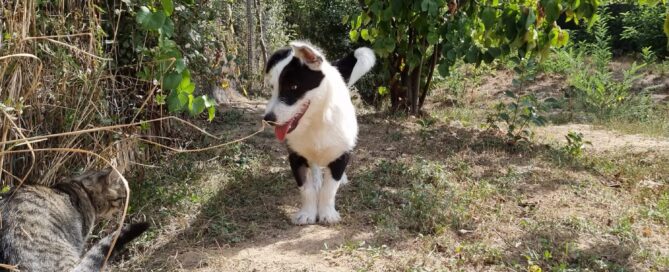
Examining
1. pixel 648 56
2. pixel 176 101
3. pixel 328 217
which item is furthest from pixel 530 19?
pixel 648 56

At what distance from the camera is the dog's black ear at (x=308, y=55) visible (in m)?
3.90

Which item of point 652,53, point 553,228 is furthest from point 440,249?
point 652,53

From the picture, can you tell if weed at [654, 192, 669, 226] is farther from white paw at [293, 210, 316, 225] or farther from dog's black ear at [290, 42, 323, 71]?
dog's black ear at [290, 42, 323, 71]

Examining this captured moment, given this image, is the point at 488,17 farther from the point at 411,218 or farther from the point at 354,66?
the point at 411,218

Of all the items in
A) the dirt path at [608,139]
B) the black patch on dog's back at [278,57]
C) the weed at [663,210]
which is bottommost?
the weed at [663,210]

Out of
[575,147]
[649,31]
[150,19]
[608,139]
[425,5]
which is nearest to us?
[150,19]

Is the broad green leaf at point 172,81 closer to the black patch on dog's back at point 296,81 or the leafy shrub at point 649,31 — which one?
the black patch on dog's back at point 296,81

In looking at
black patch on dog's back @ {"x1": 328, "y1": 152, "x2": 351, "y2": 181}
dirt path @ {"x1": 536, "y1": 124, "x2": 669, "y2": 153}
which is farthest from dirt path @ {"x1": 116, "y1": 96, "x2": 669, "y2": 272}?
black patch on dog's back @ {"x1": 328, "y1": 152, "x2": 351, "y2": 181}

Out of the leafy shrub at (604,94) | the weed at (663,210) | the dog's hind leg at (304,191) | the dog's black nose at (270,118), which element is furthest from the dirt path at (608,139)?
the dog's black nose at (270,118)

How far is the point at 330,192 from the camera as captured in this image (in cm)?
421

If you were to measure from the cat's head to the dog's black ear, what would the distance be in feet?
4.70

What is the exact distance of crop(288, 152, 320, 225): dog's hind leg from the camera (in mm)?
4234

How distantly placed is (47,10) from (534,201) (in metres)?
3.60

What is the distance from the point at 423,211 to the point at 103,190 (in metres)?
2.09
